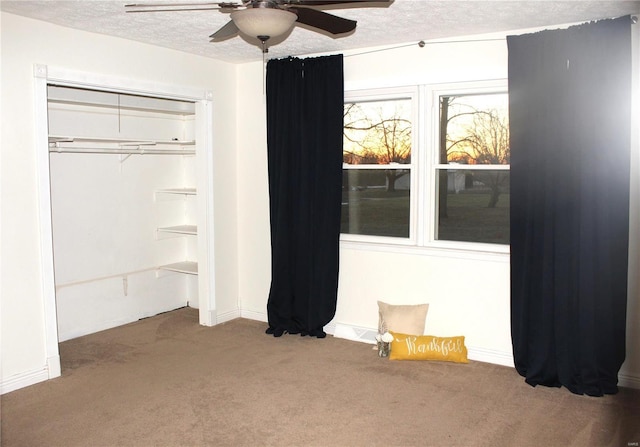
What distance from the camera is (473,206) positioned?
445 centimetres

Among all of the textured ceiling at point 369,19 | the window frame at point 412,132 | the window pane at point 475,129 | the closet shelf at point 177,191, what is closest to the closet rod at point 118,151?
the closet shelf at point 177,191

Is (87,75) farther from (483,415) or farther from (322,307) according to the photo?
(483,415)

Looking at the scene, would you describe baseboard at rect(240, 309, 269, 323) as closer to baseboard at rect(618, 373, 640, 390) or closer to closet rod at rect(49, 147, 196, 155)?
closet rod at rect(49, 147, 196, 155)

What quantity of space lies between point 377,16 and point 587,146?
1600 millimetres

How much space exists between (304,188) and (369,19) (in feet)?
5.30

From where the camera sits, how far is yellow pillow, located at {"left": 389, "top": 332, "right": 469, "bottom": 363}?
428 cm

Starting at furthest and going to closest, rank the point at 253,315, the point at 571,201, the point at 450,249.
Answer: the point at 253,315 → the point at 450,249 → the point at 571,201

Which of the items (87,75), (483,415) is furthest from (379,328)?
(87,75)

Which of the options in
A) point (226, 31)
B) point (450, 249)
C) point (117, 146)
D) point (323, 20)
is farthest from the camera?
point (117, 146)

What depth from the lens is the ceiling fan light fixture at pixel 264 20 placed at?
2402 millimetres

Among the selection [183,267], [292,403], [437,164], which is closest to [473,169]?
[437,164]

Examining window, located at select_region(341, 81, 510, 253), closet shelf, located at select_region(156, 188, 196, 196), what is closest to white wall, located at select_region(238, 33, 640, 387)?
window, located at select_region(341, 81, 510, 253)

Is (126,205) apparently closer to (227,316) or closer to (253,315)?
(227,316)

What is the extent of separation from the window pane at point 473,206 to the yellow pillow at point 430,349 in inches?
31.8
